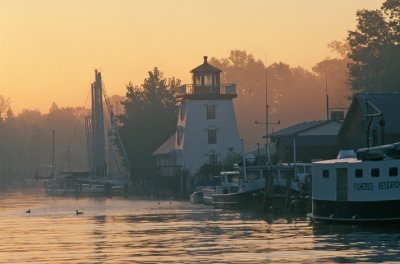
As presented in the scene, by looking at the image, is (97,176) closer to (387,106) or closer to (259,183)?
(259,183)

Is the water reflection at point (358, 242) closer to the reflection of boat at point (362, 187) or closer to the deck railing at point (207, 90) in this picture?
the reflection of boat at point (362, 187)

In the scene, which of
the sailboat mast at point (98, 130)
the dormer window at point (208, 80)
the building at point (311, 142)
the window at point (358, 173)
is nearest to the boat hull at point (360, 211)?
the window at point (358, 173)

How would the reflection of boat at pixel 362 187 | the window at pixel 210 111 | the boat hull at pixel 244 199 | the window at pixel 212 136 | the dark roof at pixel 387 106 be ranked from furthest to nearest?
the window at pixel 212 136, the window at pixel 210 111, the boat hull at pixel 244 199, the dark roof at pixel 387 106, the reflection of boat at pixel 362 187

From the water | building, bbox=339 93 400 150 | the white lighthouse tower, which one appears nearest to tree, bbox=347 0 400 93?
the white lighthouse tower

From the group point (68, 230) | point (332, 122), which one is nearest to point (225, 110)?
point (332, 122)

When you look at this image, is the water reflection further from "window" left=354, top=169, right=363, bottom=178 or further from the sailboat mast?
the sailboat mast

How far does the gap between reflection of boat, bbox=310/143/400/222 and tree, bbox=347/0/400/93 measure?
82.6 m

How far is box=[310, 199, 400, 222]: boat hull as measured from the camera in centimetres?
7356

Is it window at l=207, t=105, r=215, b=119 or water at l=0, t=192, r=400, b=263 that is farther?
window at l=207, t=105, r=215, b=119

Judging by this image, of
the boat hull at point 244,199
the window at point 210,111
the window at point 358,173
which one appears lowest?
the boat hull at point 244,199

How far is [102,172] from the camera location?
178 metres

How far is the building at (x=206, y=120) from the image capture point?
155 meters

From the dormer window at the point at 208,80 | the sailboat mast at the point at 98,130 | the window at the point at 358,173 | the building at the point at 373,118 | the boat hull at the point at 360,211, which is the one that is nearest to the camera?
the boat hull at the point at 360,211

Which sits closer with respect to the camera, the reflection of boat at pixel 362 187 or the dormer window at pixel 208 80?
the reflection of boat at pixel 362 187
